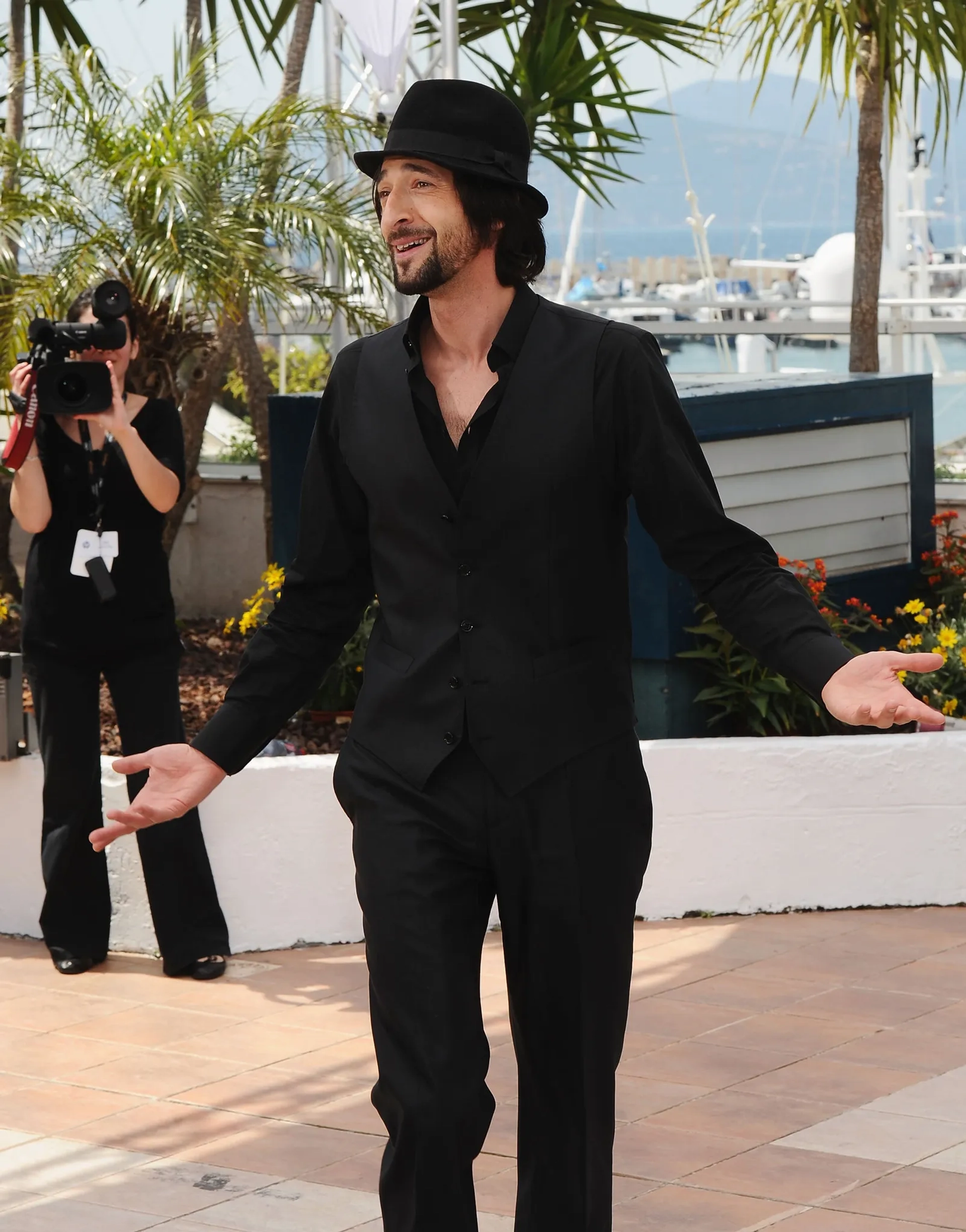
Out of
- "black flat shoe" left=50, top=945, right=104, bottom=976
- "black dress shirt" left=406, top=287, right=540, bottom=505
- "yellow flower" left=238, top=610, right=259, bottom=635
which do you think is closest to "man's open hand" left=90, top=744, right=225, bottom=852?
"black dress shirt" left=406, top=287, right=540, bottom=505

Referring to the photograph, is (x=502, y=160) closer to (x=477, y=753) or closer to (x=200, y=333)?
(x=477, y=753)

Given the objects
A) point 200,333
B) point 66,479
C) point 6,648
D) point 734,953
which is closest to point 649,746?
point 734,953

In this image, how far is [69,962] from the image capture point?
5652mm

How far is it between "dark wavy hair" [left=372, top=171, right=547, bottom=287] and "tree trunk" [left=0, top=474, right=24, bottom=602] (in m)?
6.32

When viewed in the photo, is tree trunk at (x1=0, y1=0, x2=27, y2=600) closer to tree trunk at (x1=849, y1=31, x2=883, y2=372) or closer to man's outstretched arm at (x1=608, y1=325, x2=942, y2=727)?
tree trunk at (x1=849, y1=31, x2=883, y2=372)

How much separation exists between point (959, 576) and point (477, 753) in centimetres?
505

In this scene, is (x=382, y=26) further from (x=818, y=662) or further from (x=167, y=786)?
(x=818, y=662)

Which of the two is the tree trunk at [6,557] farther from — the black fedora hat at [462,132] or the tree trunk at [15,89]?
the black fedora hat at [462,132]

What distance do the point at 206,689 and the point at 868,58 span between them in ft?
13.8

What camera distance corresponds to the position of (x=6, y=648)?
27.8ft

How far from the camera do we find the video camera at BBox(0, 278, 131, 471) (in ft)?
17.0

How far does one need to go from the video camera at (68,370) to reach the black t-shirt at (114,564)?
18cm

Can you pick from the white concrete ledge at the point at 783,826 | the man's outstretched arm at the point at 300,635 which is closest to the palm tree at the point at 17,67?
the white concrete ledge at the point at 783,826

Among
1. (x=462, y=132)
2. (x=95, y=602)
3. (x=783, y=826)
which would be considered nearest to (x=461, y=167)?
(x=462, y=132)
